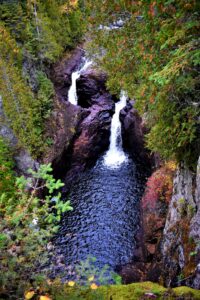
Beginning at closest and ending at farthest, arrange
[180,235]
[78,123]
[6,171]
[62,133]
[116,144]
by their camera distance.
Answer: [180,235] → [6,171] → [62,133] → [78,123] → [116,144]

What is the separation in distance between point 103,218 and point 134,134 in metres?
8.54

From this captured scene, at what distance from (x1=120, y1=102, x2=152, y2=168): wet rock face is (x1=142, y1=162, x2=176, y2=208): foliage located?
5451 mm

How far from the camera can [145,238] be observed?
13.8 metres

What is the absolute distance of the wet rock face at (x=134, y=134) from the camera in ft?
71.4

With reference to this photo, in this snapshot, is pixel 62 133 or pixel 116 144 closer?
pixel 62 133

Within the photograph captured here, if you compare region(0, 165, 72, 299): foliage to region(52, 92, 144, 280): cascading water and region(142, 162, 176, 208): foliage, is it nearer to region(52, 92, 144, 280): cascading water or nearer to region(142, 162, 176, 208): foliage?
region(52, 92, 144, 280): cascading water

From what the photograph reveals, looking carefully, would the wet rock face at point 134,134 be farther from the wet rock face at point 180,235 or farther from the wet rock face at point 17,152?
the wet rock face at point 180,235

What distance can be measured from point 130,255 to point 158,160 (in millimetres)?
6440

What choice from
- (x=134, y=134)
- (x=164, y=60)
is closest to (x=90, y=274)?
(x=164, y=60)

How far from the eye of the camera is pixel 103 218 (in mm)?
17250

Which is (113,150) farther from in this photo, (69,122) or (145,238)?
(145,238)

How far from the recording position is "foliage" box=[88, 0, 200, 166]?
5.01 meters

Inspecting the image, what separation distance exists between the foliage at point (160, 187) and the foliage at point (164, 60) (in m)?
5.62

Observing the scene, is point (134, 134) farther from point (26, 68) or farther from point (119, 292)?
point (119, 292)
